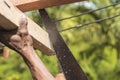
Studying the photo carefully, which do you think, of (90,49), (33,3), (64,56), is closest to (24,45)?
(64,56)

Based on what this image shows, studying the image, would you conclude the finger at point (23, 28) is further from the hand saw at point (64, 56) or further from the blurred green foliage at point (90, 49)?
the blurred green foliage at point (90, 49)

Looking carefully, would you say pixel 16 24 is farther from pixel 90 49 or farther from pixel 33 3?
pixel 90 49

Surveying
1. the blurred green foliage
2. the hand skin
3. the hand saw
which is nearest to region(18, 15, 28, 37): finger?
the hand skin

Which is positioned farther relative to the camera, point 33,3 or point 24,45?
point 33,3

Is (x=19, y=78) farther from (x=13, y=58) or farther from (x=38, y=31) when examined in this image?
(x=38, y=31)

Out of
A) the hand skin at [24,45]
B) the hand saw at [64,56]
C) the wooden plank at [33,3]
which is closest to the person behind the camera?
the hand skin at [24,45]

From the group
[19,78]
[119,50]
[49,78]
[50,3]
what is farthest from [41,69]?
[119,50]

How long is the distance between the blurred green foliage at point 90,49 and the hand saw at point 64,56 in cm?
332

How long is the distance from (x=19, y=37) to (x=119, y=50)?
478cm

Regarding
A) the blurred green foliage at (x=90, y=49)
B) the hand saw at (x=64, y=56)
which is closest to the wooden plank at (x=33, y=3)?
the hand saw at (x=64, y=56)

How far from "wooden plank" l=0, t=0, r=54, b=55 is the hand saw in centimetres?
4

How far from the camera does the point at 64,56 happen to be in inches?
74.6

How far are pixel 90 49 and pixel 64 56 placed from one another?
15.8 feet

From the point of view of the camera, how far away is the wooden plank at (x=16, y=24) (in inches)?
65.1
